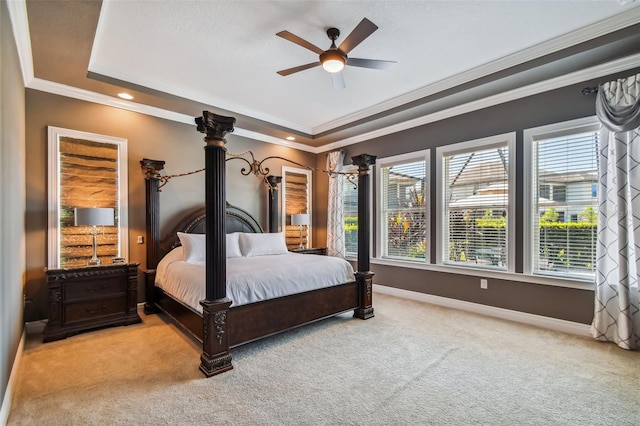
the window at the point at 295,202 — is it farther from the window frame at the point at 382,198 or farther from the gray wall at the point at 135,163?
the window frame at the point at 382,198

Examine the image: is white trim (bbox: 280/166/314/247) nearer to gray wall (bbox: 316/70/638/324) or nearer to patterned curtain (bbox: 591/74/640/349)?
gray wall (bbox: 316/70/638/324)

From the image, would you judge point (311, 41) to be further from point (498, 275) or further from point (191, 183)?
point (498, 275)

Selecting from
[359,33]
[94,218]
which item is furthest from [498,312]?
[94,218]

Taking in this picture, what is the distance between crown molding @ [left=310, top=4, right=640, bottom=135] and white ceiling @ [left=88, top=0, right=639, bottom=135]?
13mm

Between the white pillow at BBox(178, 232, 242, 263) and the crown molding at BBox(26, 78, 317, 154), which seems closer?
the crown molding at BBox(26, 78, 317, 154)

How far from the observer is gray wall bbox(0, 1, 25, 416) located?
198 cm

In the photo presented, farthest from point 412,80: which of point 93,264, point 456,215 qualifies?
point 93,264

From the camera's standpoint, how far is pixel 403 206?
521 centimetres

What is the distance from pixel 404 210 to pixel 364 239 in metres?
1.48

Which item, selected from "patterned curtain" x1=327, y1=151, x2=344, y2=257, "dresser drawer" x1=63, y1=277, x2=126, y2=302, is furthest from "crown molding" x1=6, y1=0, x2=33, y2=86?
"patterned curtain" x1=327, y1=151, x2=344, y2=257


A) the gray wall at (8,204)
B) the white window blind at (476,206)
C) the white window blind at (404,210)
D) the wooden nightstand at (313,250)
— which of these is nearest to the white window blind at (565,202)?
the white window blind at (476,206)

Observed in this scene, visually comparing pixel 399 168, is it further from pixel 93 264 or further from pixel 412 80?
pixel 93 264

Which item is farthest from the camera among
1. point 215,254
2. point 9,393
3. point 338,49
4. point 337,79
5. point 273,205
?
point 273,205

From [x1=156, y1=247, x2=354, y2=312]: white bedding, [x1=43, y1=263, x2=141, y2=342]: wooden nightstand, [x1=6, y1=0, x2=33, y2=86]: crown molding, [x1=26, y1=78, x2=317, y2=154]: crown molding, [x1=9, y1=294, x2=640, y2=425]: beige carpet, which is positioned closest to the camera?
[x1=9, y1=294, x2=640, y2=425]: beige carpet
